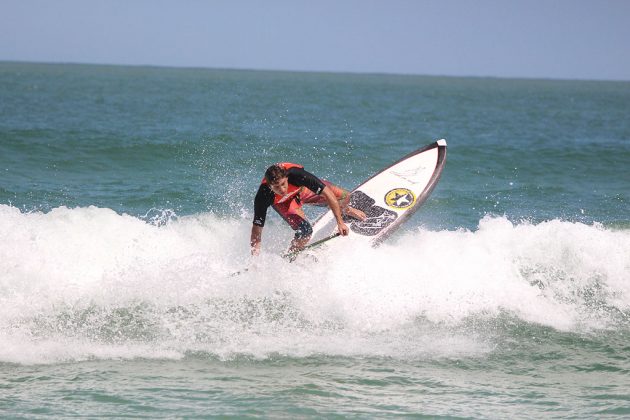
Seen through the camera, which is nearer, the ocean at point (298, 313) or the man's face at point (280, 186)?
the ocean at point (298, 313)

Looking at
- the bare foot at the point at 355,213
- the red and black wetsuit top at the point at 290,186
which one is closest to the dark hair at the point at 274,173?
the red and black wetsuit top at the point at 290,186

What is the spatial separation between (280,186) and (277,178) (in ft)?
0.38

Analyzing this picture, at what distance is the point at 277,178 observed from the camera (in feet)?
24.3

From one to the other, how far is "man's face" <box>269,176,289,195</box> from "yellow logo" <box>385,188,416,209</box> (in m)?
2.28

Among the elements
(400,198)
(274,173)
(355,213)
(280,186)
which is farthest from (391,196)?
(274,173)

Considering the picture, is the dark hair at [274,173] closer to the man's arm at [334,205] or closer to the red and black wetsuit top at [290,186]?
the red and black wetsuit top at [290,186]

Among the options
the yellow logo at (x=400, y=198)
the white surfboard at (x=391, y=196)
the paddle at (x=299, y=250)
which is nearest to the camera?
the paddle at (x=299, y=250)

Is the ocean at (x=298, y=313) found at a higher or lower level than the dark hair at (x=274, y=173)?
lower

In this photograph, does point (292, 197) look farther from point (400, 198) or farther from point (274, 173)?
point (400, 198)

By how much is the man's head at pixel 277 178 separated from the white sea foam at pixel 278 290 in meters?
0.90

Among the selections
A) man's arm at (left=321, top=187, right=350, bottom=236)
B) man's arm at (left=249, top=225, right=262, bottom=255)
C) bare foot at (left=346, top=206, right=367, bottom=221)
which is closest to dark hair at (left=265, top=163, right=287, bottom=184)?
man's arm at (left=321, top=187, right=350, bottom=236)

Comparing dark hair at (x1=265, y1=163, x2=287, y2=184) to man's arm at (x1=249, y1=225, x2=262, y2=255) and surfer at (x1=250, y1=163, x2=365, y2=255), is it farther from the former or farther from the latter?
man's arm at (x1=249, y1=225, x2=262, y2=255)

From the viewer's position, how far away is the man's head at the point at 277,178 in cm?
739

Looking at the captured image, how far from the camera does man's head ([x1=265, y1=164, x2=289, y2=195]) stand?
7395 mm
